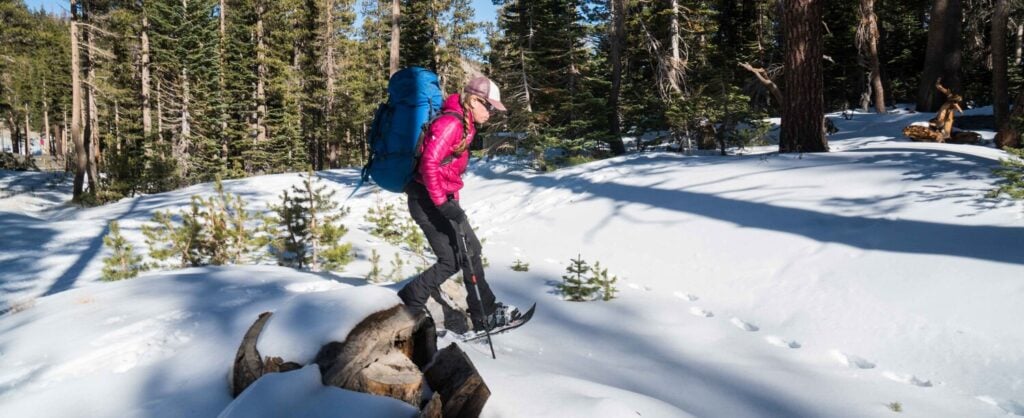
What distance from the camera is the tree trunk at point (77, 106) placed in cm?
1917

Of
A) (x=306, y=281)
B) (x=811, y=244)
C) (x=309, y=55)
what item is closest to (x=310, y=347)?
(x=306, y=281)

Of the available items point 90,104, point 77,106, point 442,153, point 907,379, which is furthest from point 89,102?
point 907,379

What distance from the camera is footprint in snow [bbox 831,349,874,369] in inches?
144

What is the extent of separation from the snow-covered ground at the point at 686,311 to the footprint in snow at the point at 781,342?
0.02m

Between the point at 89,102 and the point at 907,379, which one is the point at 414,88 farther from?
the point at 89,102

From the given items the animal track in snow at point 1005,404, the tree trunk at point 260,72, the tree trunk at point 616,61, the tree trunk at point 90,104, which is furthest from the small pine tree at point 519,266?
the tree trunk at point 260,72

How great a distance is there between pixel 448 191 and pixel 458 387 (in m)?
1.69

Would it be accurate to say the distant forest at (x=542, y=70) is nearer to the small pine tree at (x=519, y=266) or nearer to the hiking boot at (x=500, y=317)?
the small pine tree at (x=519, y=266)

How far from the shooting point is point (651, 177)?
359 inches

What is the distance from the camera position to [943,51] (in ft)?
52.1

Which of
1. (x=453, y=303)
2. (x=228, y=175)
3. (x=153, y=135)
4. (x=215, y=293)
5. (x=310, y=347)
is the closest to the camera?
(x=310, y=347)

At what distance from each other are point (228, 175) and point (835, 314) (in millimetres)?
23169

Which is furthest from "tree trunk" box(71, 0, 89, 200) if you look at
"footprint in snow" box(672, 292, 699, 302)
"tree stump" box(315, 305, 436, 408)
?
"footprint in snow" box(672, 292, 699, 302)

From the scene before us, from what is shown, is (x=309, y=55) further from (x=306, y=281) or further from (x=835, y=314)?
(x=835, y=314)
